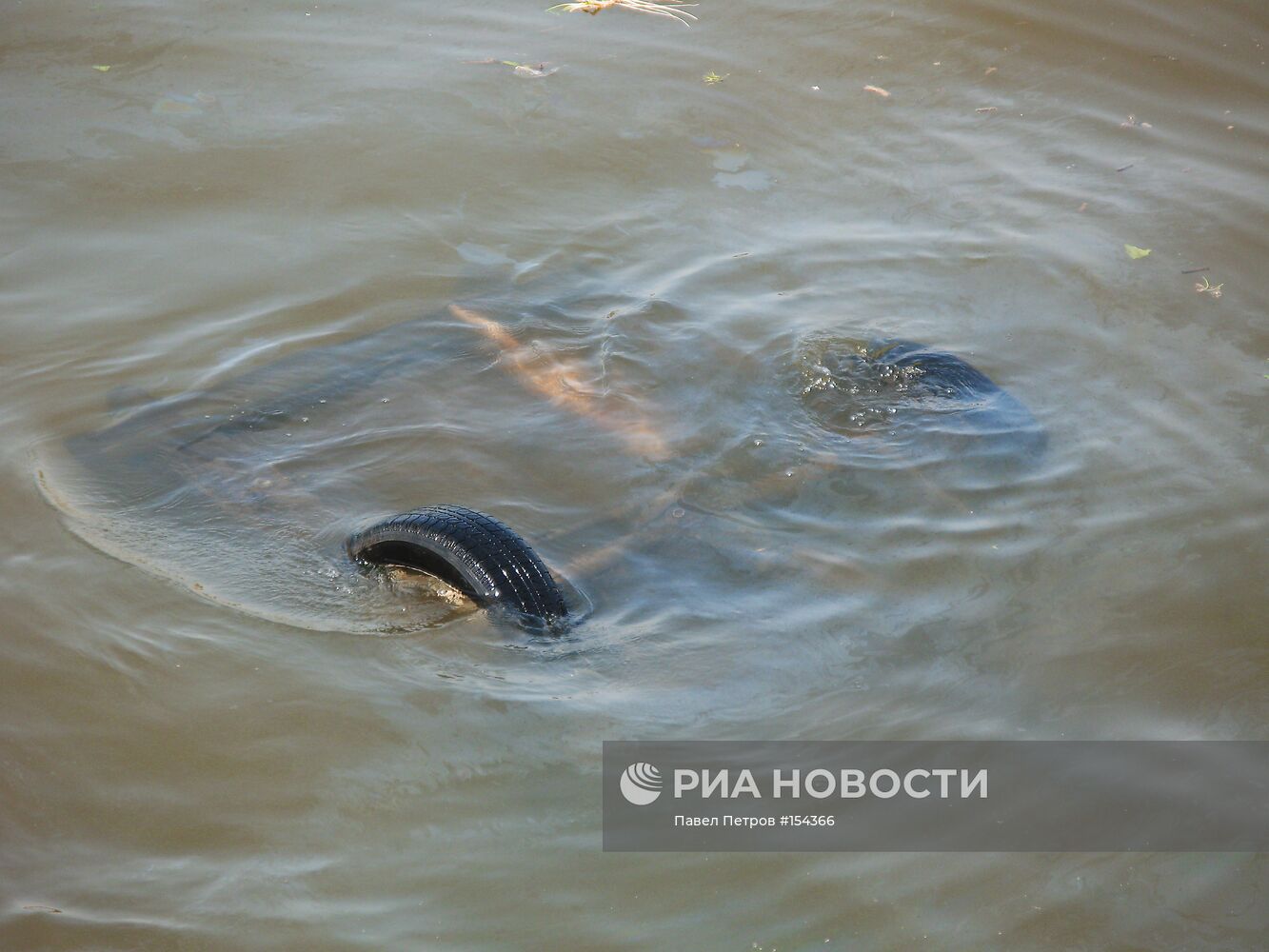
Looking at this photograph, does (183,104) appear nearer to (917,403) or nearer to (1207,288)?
(917,403)

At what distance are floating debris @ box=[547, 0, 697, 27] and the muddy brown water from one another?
11 centimetres

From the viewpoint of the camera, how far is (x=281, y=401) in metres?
4.85

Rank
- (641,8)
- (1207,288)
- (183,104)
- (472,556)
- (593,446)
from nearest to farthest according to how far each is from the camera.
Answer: (472,556) < (593,446) < (1207,288) < (183,104) < (641,8)

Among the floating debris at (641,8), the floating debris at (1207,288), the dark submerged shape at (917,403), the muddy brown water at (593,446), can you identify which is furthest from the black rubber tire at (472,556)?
the floating debris at (641,8)

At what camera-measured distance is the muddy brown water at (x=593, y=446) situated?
294cm

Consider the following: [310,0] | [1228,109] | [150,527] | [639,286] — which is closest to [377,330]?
[639,286]

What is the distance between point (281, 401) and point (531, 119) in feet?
10.8

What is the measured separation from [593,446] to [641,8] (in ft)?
16.2

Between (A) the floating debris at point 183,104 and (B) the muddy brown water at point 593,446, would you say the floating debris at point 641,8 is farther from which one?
(A) the floating debris at point 183,104

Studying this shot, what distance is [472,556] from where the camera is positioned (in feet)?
11.9

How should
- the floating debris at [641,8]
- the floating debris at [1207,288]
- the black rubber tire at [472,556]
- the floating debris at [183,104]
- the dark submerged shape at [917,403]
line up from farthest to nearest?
1. the floating debris at [641,8]
2. the floating debris at [183,104]
3. the floating debris at [1207,288]
4. the dark submerged shape at [917,403]
5. the black rubber tire at [472,556]

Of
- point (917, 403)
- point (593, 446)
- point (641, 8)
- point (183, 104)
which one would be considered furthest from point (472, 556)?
point (641, 8)

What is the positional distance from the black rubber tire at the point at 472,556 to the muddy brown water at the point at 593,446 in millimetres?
109

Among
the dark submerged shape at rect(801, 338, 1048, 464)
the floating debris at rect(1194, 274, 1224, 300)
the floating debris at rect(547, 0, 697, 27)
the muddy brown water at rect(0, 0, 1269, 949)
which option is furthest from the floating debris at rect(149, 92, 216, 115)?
the floating debris at rect(1194, 274, 1224, 300)
